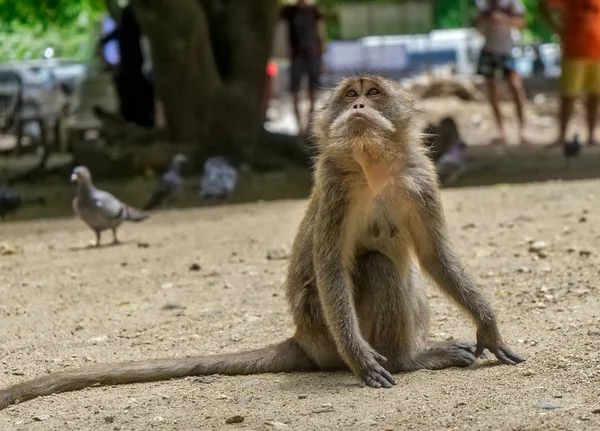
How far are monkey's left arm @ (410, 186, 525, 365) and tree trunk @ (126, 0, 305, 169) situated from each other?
28.7ft

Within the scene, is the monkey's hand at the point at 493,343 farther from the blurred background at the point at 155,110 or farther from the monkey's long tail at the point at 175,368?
the blurred background at the point at 155,110

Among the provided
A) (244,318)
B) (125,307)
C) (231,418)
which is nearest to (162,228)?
(125,307)

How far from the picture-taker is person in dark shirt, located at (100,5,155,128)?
15242 millimetres

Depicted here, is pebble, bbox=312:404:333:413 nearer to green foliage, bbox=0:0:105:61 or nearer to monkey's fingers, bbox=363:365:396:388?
monkey's fingers, bbox=363:365:396:388

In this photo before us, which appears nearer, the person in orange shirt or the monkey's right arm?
the monkey's right arm

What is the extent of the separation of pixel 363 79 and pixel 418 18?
19.3m

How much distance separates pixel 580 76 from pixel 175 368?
9.50m

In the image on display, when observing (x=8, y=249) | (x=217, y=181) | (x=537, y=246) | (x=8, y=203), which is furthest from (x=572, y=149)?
(x=8, y=249)

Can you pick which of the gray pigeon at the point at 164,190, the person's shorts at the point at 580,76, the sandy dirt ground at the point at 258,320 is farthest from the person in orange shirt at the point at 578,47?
the gray pigeon at the point at 164,190

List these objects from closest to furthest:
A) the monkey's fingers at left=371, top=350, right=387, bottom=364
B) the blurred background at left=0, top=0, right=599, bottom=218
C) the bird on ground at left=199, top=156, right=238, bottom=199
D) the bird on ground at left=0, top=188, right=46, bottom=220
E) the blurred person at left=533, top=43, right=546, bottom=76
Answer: the monkey's fingers at left=371, top=350, right=387, bottom=364 < the bird on ground at left=0, top=188, right=46, bottom=220 < the bird on ground at left=199, top=156, right=238, bottom=199 < the blurred background at left=0, top=0, right=599, bottom=218 < the blurred person at left=533, top=43, right=546, bottom=76

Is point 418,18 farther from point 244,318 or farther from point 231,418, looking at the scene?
point 231,418

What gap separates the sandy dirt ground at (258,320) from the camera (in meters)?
Result: 4.09

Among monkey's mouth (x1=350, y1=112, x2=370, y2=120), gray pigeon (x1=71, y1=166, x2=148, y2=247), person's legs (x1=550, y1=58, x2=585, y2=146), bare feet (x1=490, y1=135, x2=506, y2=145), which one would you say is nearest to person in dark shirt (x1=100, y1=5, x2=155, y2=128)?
bare feet (x1=490, y1=135, x2=506, y2=145)

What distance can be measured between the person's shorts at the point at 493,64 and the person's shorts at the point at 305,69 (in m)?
2.71
